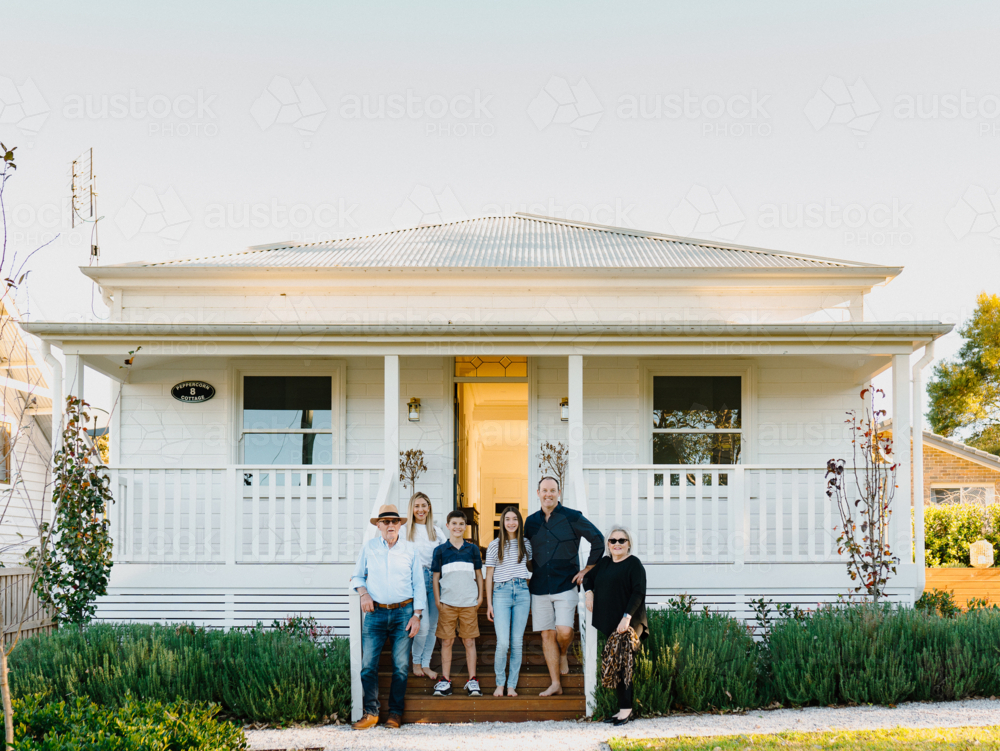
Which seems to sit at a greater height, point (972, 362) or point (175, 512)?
point (972, 362)

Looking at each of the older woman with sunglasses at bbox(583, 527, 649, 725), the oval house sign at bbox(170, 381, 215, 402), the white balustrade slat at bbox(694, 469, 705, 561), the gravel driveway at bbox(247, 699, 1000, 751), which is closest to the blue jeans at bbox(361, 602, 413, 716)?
the gravel driveway at bbox(247, 699, 1000, 751)

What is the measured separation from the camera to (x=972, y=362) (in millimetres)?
29375

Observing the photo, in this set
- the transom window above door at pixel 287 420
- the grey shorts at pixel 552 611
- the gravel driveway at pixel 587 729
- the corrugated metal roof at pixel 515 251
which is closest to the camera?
the gravel driveway at pixel 587 729

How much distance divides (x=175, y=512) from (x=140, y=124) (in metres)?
5.67

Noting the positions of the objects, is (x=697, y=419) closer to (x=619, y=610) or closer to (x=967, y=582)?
(x=619, y=610)

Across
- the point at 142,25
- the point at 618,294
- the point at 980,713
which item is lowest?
the point at 980,713

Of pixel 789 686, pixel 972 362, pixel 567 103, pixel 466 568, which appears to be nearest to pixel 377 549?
A: pixel 466 568

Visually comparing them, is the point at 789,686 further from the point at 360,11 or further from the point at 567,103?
the point at 360,11

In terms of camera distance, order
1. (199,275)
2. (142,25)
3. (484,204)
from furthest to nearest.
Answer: (484,204) → (142,25) → (199,275)

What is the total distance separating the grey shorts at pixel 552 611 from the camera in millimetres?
7188

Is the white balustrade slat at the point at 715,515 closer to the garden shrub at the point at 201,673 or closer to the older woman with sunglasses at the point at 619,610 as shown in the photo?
the older woman with sunglasses at the point at 619,610

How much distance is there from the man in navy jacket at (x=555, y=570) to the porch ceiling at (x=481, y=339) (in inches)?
82.5

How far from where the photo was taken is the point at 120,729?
5168mm

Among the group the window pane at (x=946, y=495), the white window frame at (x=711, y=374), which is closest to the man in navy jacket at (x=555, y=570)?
the white window frame at (x=711, y=374)
